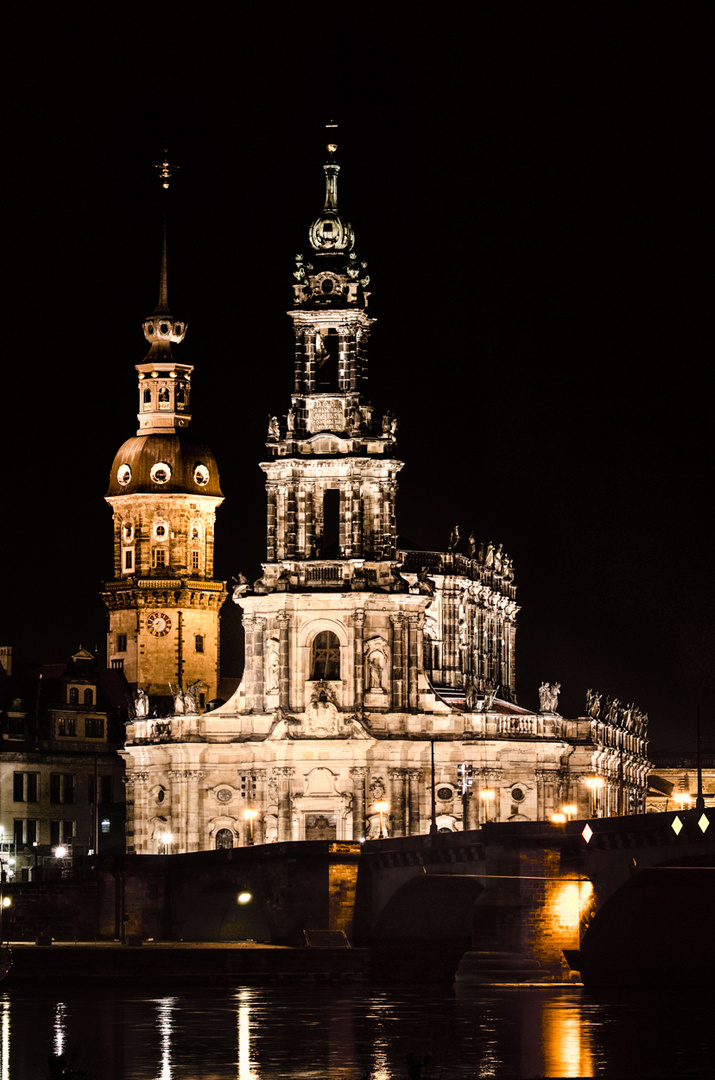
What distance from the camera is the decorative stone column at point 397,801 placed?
12762 centimetres

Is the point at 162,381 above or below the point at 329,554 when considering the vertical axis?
above

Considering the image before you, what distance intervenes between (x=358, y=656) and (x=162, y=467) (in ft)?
100

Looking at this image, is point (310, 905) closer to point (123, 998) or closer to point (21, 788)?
point (123, 998)

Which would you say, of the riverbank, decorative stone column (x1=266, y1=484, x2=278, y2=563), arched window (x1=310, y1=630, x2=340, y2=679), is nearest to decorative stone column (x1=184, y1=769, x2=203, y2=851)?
arched window (x1=310, y1=630, x2=340, y2=679)

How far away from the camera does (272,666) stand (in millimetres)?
129000

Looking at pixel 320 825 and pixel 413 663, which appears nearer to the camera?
pixel 320 825

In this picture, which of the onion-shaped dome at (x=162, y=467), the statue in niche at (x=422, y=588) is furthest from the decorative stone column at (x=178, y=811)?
the onion-shaped dome at (x=162, y=467)

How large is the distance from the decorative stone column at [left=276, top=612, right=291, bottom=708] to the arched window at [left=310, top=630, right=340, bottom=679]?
1309 millimetres

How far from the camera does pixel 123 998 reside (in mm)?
99125

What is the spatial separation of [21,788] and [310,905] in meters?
34.6

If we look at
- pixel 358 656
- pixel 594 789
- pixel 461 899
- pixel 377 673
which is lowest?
pixel 461 899

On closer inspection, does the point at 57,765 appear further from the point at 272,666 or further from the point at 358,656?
the point at 358,656

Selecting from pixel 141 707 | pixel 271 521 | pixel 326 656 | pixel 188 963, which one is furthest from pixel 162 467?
pixel 188 963

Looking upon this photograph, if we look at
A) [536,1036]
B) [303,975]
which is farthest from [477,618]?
[536,1036]
